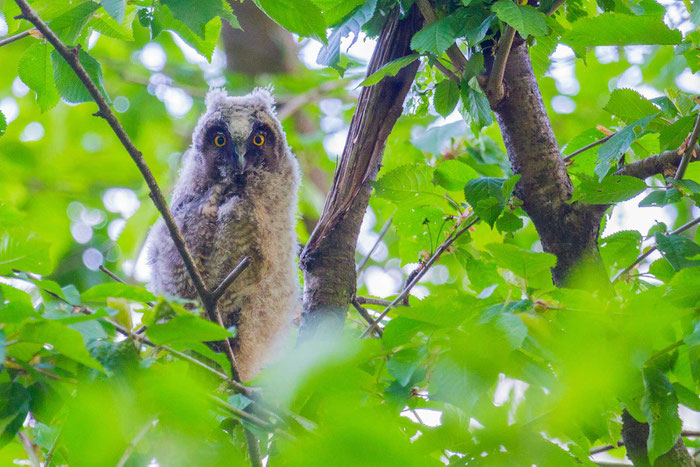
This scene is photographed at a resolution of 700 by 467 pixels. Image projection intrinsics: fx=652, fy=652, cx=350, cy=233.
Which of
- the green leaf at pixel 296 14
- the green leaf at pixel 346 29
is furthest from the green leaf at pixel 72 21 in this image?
the green leaf at pixel 346 29

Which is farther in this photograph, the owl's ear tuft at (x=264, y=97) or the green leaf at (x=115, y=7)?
the owl's ear tuft at (x=264, y=97)

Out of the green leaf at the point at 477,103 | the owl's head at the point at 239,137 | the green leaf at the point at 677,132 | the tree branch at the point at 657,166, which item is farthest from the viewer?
the owl's head at the point at 239,137

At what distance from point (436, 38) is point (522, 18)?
223mm

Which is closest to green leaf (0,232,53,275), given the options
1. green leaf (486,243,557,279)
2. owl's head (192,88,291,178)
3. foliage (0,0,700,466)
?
foliage (0,0,700,466)

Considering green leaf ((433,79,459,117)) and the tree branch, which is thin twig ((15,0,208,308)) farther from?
the tree branch

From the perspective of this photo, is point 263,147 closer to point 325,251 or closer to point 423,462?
point 325,251

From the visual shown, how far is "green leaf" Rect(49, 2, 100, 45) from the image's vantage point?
1.67 meters

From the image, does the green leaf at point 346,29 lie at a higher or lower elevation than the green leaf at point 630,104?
higher

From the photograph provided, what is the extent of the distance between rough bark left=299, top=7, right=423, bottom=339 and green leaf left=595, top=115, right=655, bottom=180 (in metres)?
0.71

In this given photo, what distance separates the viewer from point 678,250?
149 centimetres

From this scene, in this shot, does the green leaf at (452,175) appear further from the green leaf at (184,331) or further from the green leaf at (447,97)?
the green leaf at (184,331)

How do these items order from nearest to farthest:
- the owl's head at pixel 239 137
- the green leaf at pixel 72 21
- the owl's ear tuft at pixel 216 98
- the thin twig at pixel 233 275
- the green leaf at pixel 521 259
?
the green leaf at pixel 521 259
the thin twig at pixel 233 275
the green leaf at pixel 72 21
the owl's head at pixel 239 137
the owl's ear tuft at pixel 216 98

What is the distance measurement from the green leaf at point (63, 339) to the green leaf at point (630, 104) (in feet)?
4.53

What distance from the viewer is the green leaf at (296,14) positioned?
5.12 feet
